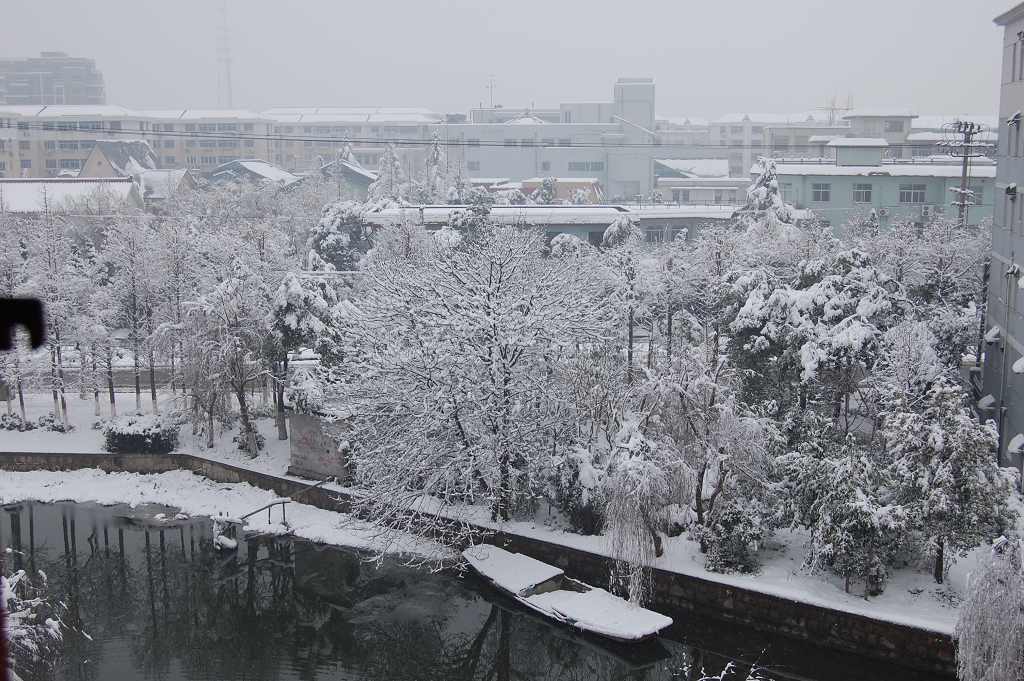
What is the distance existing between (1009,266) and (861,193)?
77.0 feet

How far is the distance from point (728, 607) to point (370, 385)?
26.8 feet

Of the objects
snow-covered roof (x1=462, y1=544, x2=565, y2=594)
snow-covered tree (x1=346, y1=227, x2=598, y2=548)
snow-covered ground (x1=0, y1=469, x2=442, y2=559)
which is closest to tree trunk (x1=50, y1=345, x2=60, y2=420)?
snow-covered ground (x1=0, y1=469, x2=442, y2=559)

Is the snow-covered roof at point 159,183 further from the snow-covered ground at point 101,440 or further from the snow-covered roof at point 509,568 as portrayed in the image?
the snow-covered roof at point 509,568

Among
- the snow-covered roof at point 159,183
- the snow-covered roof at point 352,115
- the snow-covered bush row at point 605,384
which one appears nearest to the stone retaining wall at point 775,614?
the snow-covered bush row at point 605,384

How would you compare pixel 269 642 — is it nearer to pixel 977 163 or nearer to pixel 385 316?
pixel 385 316

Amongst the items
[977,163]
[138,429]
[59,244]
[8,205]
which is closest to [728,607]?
[138,429]

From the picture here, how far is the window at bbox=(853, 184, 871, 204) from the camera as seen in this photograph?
4162cm

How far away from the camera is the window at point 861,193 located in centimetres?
4162

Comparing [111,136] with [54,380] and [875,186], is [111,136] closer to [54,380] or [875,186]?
[54,380]

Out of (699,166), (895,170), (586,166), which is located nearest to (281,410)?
(895,170)

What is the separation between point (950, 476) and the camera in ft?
45.8

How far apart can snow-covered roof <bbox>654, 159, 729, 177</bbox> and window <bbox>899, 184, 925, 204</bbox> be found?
3189 cm

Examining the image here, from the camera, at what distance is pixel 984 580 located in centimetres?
1160

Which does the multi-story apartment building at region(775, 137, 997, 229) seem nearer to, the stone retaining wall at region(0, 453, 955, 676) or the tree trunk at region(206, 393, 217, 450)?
the stone retaining wall at region(0, 453, 955, 676)
